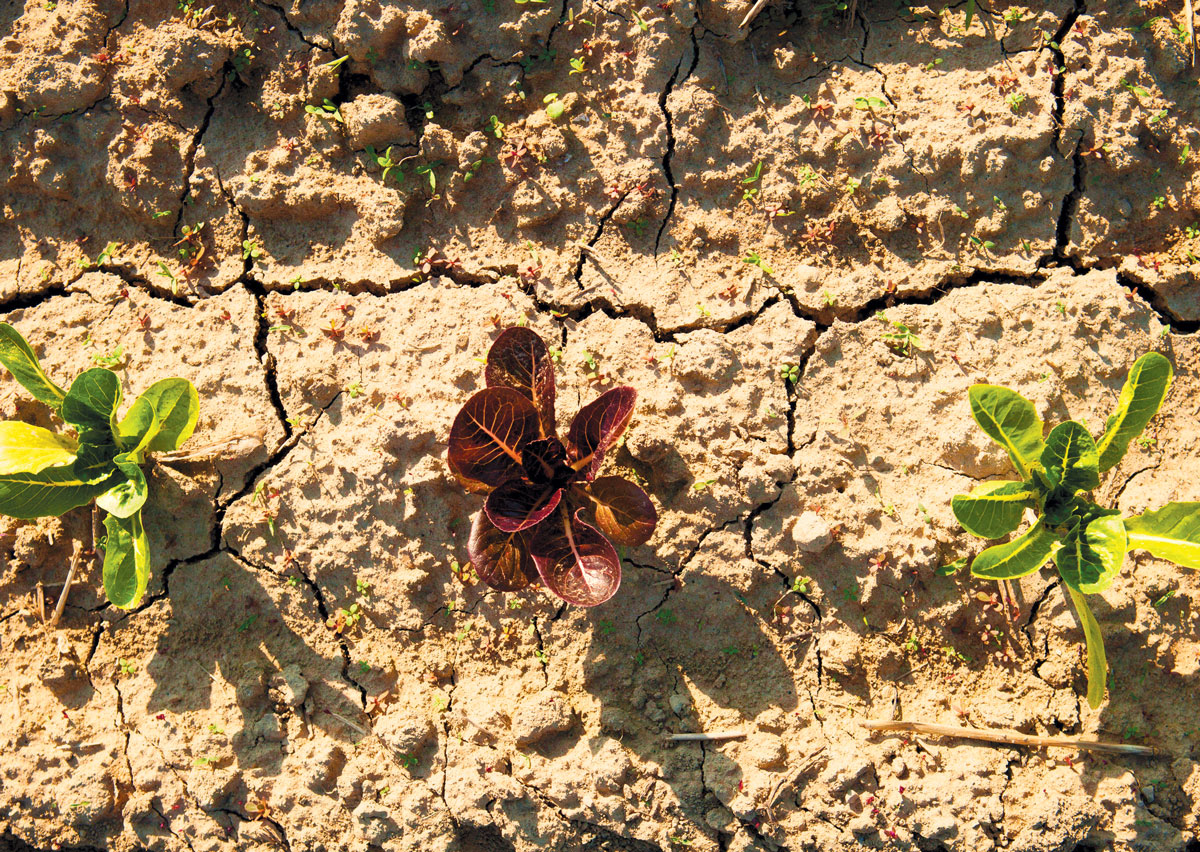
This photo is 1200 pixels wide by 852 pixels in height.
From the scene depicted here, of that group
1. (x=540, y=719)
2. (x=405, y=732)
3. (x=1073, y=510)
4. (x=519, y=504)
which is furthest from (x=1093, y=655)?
(x=405, y=732)

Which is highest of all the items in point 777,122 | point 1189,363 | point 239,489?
point 777,122

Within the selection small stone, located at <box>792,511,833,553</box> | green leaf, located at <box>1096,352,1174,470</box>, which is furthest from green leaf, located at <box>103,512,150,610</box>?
green leaf, located at <box>1096,352,1174,470</box>

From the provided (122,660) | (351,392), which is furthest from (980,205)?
(122,660)

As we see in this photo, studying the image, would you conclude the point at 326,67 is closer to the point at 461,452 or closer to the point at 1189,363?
the point at 461,452

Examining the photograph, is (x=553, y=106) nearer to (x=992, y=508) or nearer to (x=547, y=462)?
(x=547, y=462)

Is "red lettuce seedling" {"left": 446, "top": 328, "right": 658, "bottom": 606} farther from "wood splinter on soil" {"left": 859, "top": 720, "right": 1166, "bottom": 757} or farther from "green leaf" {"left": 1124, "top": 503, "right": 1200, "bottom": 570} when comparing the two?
"green leaf" {"left": 1124, "top": 503, "right": 1200, "bottom": 570}

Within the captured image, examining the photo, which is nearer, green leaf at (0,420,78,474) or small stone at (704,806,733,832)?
small stone at (704,806,733,832)
